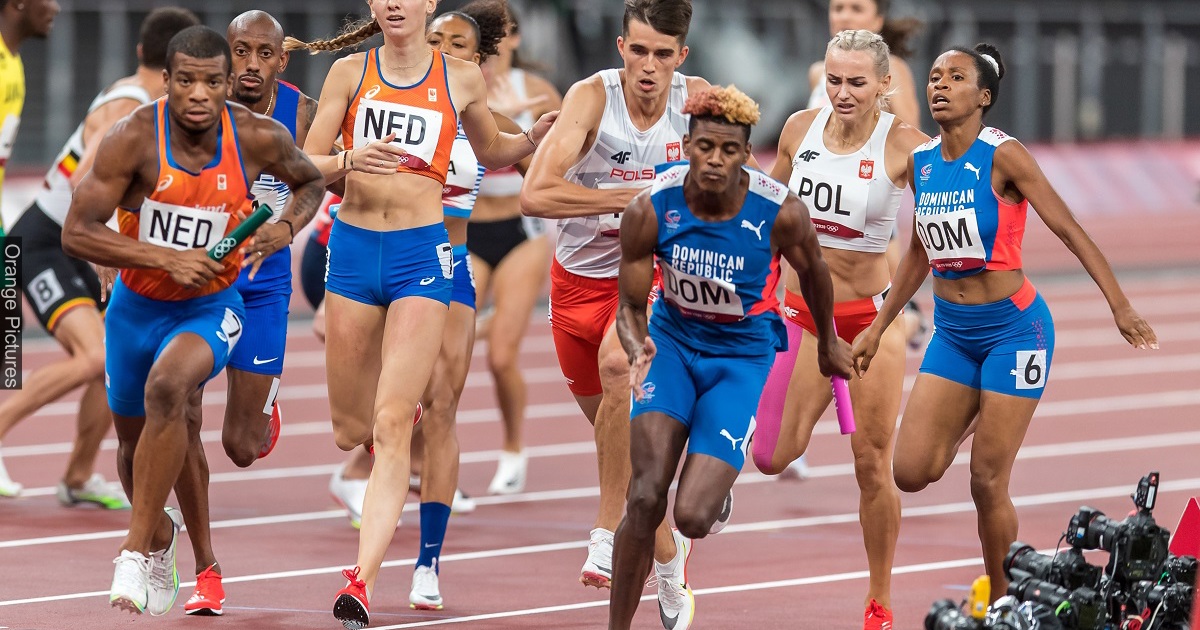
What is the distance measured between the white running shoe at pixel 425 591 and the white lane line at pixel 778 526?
0.70ft

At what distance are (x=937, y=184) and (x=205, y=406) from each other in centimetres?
921

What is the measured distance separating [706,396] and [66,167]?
5.62 m

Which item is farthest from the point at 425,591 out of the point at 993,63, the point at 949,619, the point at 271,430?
the point at 993,63

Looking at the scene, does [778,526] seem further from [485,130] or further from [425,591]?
[485,130]

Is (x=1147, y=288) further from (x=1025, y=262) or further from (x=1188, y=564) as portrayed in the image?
(x=1188, y=564)

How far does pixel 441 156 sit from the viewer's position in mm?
8055

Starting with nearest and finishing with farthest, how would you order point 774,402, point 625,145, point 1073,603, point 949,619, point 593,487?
point 949,619, point 1073,603, point 625,145, point 774,402, point 593,487

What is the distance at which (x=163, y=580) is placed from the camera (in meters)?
7.68

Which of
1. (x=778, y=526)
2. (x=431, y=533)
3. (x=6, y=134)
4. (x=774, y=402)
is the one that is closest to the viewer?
(x=431, y=533)

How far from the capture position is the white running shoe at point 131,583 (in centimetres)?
704

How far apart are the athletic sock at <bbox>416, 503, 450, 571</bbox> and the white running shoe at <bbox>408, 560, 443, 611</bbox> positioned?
3 centimetres

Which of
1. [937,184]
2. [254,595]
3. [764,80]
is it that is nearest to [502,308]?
[254,595]

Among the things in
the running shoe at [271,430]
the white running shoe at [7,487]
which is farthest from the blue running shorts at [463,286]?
the white running shoe at [7,487]

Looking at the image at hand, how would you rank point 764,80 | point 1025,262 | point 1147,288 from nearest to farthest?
point 1147,288 → point 1025,262 → point 764,80
